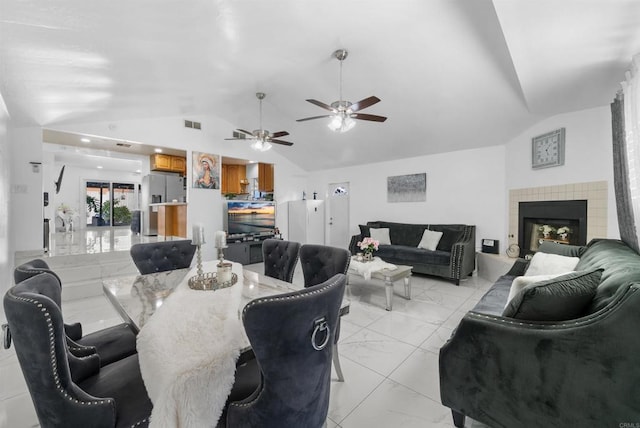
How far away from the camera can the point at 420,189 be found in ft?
18.2

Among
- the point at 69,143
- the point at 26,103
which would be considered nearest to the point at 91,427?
the point at 26,103

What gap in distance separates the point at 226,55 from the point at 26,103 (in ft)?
7.70

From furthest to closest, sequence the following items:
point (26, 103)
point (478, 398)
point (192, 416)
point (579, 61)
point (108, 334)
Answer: point (26, 103)
point (579, 61)
point (108, 334)
point (478, 398)
point (192, 416)

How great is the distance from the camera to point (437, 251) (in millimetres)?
4566

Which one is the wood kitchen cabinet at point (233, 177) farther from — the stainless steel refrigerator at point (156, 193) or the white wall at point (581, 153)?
the white wall at point (581, 153)

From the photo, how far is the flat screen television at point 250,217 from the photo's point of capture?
579cm

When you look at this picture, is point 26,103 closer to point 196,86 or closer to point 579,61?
point 196,86

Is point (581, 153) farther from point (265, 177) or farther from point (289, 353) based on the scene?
point (265, 177)

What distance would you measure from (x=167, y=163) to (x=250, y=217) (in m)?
2.04

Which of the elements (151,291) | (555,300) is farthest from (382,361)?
(151,291)

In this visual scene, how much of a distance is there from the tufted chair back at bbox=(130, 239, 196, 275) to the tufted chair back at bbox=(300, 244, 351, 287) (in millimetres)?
1244

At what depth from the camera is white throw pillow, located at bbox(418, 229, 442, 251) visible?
188 inches

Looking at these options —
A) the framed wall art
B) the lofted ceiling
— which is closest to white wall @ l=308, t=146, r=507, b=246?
the framed wall art

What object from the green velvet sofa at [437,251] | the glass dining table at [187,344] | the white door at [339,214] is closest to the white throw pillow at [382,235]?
the green velvet sofa at [437,251]
